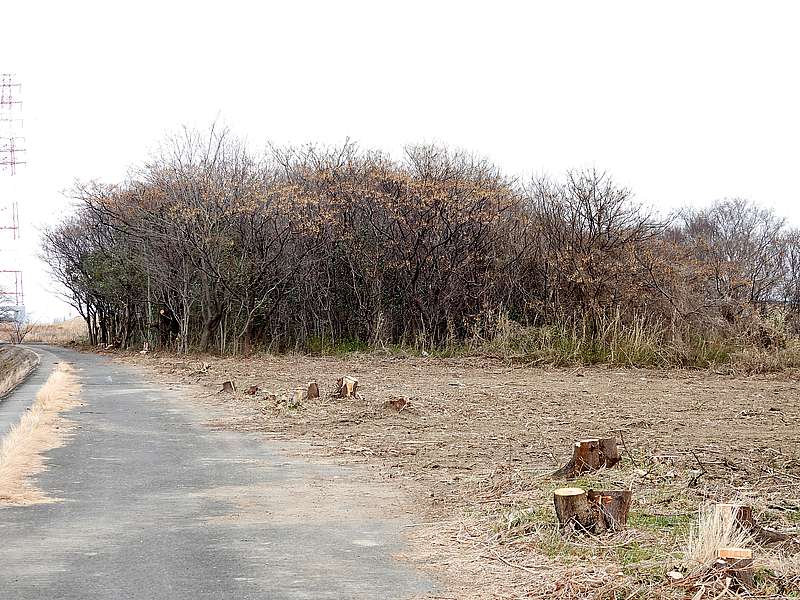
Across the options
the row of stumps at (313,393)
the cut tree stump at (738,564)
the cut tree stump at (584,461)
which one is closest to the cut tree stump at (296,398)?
the row of stumps at (313,393)

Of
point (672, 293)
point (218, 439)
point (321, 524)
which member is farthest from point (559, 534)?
point (672, 293)

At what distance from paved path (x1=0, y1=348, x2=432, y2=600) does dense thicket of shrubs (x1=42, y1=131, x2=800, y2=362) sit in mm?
14729

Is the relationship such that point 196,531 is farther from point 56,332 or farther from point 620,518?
point 56,332

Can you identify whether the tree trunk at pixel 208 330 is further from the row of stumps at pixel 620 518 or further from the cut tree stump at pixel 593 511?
the cut tree stump at pixel 593 511

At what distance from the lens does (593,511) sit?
6754 mm

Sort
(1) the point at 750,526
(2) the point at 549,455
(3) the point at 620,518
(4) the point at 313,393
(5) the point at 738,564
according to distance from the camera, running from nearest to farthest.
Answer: (5) the point at 738,564, (1) the point at 750,526, (3) the point at 620,518, (2) the point at 549,455, (4) the point at 313,393

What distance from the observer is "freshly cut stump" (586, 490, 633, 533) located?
22.0 feet

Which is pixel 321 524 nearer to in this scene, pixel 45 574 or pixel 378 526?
pixel 378 526

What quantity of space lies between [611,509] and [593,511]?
0.39 ft

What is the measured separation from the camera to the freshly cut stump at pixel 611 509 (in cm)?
670

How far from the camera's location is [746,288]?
26859 mm

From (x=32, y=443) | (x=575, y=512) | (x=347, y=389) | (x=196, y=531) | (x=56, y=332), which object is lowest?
(x=196, y=531)

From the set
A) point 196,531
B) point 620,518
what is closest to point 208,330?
point 196,531

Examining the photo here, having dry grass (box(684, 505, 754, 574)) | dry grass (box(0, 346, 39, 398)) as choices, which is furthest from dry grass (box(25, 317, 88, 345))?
dry grass (box(684, 505, 754, 574))
